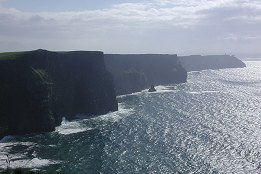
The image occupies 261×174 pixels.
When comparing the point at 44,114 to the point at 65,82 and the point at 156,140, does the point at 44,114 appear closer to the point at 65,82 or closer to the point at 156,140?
the point at 65,82

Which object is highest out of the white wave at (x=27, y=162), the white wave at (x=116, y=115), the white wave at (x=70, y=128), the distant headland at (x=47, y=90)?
the distant headland at (x=47, y=90)

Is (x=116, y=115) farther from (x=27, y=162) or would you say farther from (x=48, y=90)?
(x=27, y=162)

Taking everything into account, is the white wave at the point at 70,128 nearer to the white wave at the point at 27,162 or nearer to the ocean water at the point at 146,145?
the ocean water at the point at 146,145

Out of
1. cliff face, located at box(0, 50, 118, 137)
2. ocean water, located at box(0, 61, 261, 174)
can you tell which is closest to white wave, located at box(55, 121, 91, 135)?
ocean water, located at box(0, 61, 261, 174)

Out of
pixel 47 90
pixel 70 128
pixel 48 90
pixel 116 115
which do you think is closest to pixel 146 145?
pixel 70 128

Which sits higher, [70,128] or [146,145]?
[70,128]

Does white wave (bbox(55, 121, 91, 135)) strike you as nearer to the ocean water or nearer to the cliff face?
the ocean water

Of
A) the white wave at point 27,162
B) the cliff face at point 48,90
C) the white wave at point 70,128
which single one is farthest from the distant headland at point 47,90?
the white wave at point 27,162

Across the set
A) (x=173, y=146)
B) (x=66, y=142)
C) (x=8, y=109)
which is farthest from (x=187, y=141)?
(x=8, y=109)
